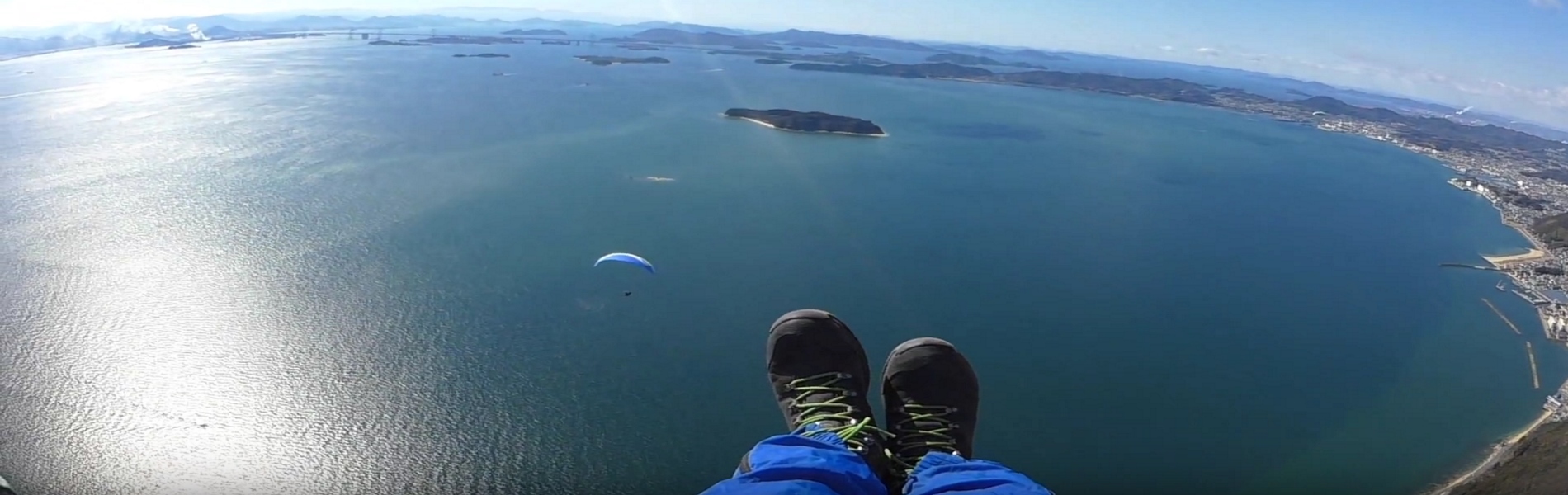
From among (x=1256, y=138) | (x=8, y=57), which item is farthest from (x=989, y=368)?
(x=8, y=57)

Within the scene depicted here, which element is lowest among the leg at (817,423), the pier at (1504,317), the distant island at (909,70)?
the pier at (1504,317)

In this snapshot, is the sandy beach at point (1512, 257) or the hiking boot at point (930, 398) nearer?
the hiking boot at point (930, 398)

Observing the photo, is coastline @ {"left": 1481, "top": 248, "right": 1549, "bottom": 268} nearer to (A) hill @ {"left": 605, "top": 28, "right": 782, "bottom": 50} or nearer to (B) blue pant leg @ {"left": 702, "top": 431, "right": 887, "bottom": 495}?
(B) blue pant leg @ {"left": 702, "top": 431, "right": 887, "bottom": 495}

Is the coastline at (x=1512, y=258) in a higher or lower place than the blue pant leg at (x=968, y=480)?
lower

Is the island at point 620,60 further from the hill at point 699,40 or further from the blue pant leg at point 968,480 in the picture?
the blue pant leg at point 968,480

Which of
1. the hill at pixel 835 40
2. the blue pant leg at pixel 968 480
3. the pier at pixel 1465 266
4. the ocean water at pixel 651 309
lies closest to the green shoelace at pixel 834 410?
the blue pant leg at pixel 968 480

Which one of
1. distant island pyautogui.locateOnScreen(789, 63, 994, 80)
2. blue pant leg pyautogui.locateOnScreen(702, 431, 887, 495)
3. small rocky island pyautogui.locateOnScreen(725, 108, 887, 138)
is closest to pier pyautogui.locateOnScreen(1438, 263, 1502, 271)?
small rocky island pyautogui.locateOnScreen(725, 108, 887, 138)

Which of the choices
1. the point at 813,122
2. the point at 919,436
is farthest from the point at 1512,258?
the point at 919,436
